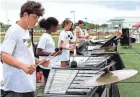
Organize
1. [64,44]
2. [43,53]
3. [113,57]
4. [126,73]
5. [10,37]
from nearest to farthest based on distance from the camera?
[126,73]
[10,37]
[113,57]
[43,53]
[64,44]

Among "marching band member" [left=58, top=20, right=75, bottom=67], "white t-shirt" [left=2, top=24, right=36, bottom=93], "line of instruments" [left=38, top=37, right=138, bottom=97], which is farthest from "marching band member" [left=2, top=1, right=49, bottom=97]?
"marching band member" [left=58, top=20, right=75, bottom=67]

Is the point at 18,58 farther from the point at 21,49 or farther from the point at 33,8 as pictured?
the point at 33,8

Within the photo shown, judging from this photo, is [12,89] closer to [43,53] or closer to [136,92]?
[43,53]

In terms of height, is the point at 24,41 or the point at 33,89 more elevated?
the point at 24,41

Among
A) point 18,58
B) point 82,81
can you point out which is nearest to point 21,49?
point 18,58

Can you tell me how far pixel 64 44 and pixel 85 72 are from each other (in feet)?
11.7

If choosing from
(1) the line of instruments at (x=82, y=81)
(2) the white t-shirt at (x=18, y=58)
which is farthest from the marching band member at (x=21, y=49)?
(1) the line of instruments at (x=82, y=81)

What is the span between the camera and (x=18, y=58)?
3.11m

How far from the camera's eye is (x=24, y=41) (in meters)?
3.10

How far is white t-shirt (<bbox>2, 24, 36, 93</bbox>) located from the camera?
3047 mm

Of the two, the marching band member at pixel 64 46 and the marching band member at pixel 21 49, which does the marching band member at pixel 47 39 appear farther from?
the marching band member at pixel 21 49

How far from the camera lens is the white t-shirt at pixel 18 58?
305cm

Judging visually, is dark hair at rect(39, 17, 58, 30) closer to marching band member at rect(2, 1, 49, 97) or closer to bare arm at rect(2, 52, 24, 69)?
marching band member at rect(2, 1, 49, 97)

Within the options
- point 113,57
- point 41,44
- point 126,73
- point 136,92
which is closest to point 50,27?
point 41,44
